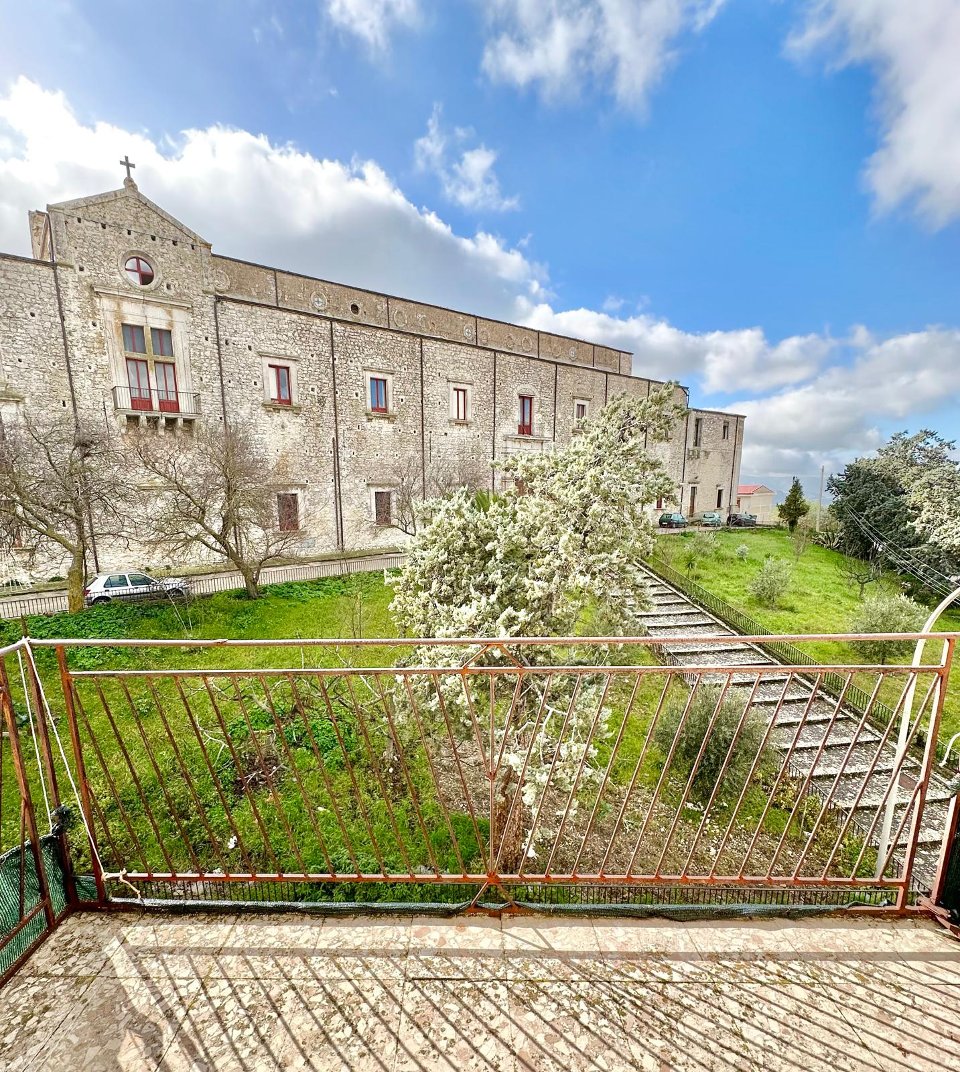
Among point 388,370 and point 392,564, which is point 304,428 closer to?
point 388,370

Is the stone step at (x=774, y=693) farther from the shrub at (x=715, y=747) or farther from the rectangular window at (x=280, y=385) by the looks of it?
the rectangular window at (x=280, y=385)

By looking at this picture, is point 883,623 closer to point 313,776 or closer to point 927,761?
point 927,761

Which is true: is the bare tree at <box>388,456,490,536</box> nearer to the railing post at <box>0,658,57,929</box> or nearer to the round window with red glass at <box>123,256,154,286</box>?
the round window with red glass at <box>123,256,154,286</box>

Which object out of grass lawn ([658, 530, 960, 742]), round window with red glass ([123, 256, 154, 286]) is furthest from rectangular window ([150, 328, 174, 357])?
grass lawn ([658, 530, 960, 742])

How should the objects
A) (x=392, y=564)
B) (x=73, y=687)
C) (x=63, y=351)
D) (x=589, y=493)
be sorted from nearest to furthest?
(x=73, y=687) → (x=589, y=493) → (x=63, y=351) → (x=392, y=564)

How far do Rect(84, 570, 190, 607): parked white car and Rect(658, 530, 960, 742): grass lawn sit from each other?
1176 centimetres

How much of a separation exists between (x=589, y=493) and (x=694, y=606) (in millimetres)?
9688

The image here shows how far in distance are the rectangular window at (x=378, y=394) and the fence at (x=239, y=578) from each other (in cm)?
588

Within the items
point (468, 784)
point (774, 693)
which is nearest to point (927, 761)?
point (468, 784)

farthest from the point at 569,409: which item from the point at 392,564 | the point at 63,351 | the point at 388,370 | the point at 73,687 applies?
the point at 73,687

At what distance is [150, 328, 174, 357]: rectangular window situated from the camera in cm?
1433

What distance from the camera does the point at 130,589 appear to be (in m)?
12.0

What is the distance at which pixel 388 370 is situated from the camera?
18.7m

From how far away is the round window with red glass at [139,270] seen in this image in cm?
1370
